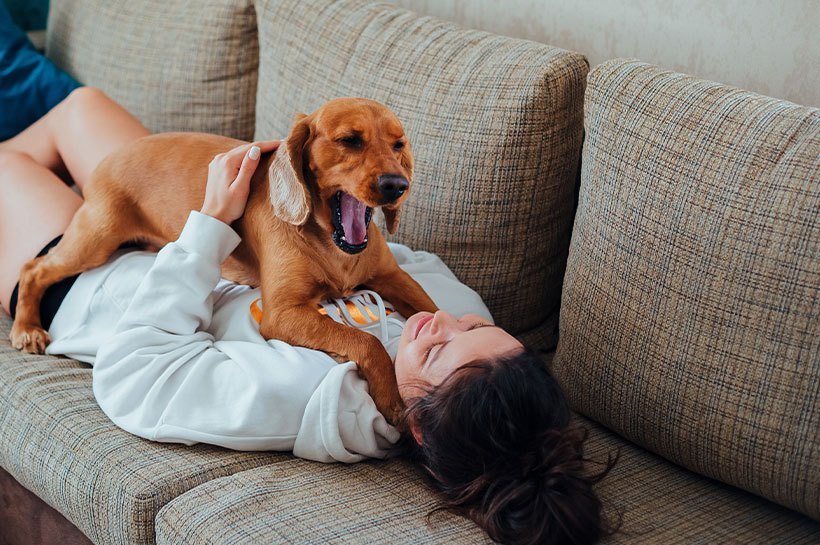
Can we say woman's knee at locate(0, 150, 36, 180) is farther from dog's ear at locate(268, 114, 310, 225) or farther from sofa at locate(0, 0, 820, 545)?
dog's ear at locate(268, 114, 310, 225)

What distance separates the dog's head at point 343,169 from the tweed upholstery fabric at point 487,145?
27 centimetres

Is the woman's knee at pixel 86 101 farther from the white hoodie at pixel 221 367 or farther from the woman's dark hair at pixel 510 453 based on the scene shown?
the woman's dark hair at pixel 510 453

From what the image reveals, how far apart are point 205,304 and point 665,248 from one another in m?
0.76

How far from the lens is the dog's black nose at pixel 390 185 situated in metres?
1.34

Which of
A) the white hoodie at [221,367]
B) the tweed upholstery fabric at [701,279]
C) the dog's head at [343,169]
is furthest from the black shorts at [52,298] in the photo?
the tweed upholstery fabric at [701,279]

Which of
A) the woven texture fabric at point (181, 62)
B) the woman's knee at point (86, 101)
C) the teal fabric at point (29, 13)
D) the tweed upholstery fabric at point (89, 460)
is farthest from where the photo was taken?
the teal fabric at point (29, 13)

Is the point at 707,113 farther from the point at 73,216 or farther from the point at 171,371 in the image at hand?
the point at 73,216

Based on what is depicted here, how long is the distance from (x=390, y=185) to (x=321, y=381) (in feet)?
1.04

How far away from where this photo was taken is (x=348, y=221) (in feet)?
4.83

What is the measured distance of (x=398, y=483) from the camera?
1322 mm

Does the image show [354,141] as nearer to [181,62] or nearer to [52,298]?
[52,298]

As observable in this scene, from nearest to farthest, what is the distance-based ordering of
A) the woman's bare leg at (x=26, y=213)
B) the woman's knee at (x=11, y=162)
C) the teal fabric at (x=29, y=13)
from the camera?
the woman's bare leg at (x=26, y=213), the woman's knee at (x=11, y=162), the teal fabric at (x=29, y=13)

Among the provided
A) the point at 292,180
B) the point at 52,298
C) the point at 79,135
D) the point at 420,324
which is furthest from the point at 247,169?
the point at 79,135

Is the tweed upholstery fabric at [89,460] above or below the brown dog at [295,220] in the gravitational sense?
below
